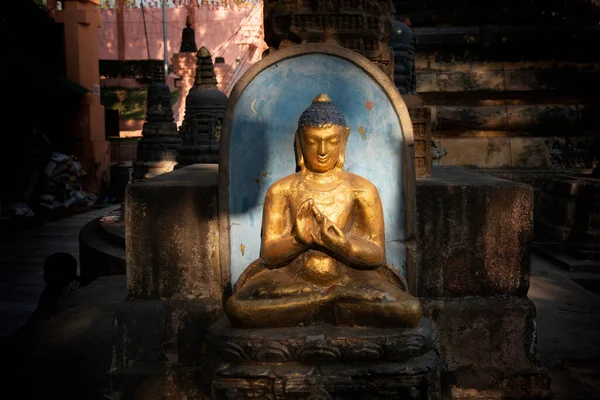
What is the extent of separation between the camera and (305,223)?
333cm

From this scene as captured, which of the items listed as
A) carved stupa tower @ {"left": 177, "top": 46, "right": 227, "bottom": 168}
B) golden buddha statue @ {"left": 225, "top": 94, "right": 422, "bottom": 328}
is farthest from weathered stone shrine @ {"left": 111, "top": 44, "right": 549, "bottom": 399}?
carved stupa tower @ {"left": 177, "top": 46, "right": 227, "bottom": 168}

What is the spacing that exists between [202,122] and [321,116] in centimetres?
783

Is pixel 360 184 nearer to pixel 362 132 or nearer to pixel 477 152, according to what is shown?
pixel 362 132

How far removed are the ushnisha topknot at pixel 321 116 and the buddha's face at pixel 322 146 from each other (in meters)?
0.02

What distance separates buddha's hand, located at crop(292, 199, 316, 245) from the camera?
3.30 meters

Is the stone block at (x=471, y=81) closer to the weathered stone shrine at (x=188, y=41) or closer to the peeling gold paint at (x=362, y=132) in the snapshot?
the peeling gold paint at (x=362, y=132)

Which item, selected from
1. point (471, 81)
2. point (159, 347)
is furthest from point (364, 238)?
point (471, 81)

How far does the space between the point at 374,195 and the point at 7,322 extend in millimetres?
4459

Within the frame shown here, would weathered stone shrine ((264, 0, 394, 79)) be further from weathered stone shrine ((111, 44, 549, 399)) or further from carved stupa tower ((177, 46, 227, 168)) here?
carved stupa tower ((177, 46, 227, 168))

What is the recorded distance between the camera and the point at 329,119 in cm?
344

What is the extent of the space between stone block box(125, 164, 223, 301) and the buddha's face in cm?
70

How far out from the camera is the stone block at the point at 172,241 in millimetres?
3859

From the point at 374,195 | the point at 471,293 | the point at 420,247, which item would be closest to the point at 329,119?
the point at 374,195

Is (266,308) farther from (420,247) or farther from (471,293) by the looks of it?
(471,293)
